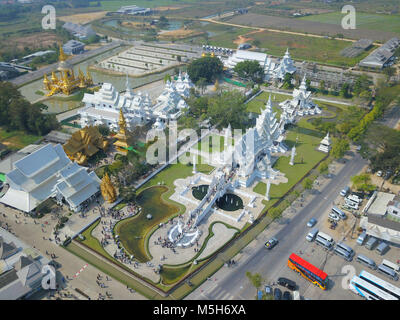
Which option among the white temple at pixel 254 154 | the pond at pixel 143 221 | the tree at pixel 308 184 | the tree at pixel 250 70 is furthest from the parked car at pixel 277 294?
the tree at pixel 250 70

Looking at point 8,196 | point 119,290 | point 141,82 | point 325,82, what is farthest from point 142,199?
point 325,82

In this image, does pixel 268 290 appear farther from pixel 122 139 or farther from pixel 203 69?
pixel 203 69

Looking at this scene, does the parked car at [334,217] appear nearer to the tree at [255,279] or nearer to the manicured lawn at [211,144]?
the tree at [255,279]

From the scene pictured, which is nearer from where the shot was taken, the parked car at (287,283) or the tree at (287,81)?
the parked car at (287,283)

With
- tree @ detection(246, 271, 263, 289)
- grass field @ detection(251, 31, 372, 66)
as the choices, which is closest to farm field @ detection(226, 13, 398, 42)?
grass field @ detection(251, 31, 372, 66)

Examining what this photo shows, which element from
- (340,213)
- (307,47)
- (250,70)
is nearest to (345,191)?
(340,213)

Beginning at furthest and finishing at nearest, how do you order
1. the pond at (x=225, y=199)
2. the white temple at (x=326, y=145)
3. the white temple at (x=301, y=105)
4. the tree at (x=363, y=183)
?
the white temple at (x=301, y=105), the white temple at (x=326, y=145), the tree at (x=363, y=183), the pond at (x=225, y=199)
